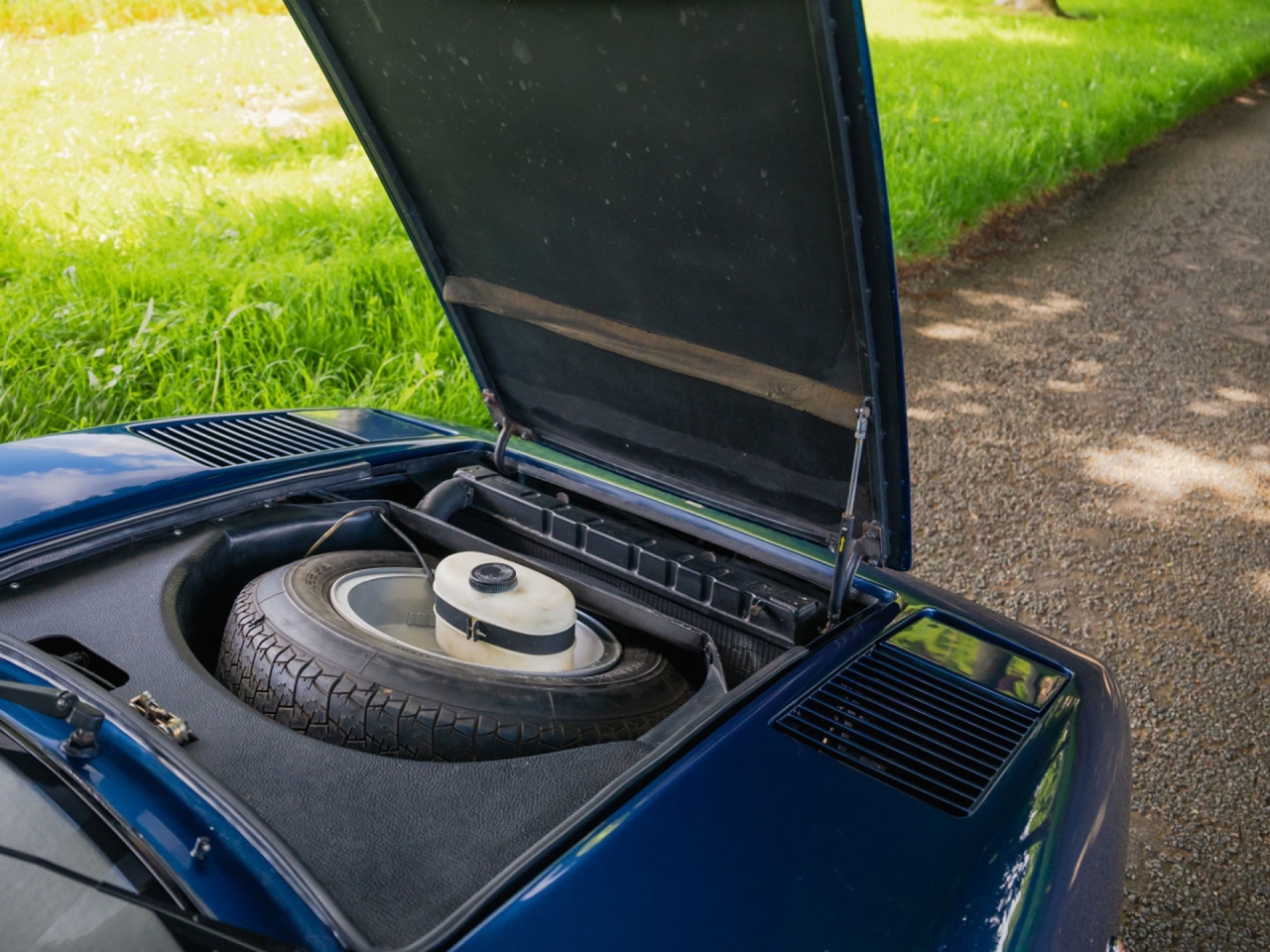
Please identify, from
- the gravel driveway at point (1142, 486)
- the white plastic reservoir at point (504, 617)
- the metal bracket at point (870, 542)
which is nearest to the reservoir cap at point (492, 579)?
the white plastic reservoir at point (504, 617)

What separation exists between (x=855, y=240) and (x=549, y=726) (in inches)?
29.3

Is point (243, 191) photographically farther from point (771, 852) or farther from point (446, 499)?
point (771, 852)

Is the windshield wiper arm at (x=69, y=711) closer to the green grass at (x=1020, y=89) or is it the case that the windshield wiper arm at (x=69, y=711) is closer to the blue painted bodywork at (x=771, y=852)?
the blue painted bodywork at (x=771, y=852)

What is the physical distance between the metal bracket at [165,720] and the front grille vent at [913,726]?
0.74 m

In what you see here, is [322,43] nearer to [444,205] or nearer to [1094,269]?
[444,205]

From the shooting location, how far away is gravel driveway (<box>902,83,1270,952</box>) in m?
2.53

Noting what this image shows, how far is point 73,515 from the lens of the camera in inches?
65.4

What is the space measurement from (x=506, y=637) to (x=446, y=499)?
58cm

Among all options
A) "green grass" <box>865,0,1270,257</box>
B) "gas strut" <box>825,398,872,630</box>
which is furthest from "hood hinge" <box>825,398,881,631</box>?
"green grass" <box>865,0,1270,257</box>

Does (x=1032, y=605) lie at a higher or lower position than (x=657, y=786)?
lower

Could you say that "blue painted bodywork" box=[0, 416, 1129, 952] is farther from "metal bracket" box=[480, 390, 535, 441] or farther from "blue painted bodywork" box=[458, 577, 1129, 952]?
"metal bracket" box=[480, 390, 535, 441]

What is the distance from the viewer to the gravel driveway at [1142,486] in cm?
253

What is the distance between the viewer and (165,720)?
48.8 inches

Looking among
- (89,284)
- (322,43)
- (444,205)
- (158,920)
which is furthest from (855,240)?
(89,284)
